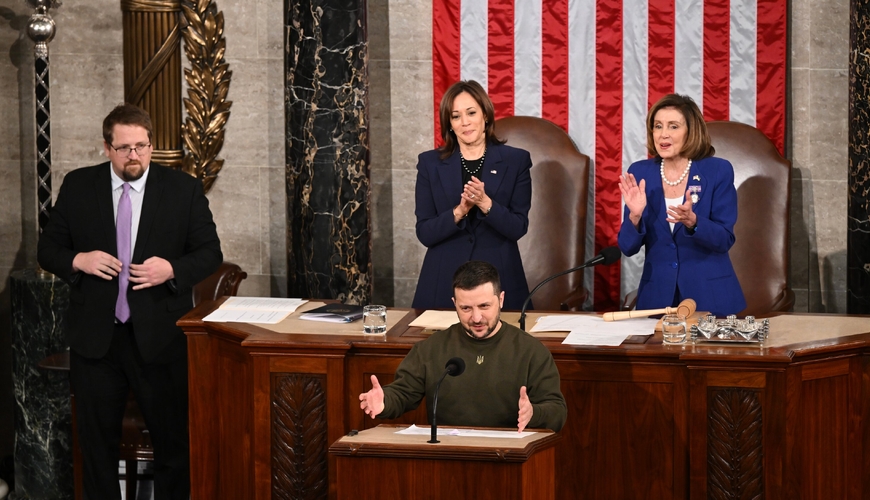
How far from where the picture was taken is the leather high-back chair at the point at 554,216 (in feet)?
22.2

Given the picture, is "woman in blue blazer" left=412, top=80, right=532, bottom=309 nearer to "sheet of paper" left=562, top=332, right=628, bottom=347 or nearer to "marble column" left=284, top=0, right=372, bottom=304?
"sheet of paper" left=562, top=332, right=628, bottom=347

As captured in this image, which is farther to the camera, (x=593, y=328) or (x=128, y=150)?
(x=128, y=150)

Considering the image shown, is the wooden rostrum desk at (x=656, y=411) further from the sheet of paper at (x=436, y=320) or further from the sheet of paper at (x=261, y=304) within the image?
the sheet of paper at (x=261, y=304)

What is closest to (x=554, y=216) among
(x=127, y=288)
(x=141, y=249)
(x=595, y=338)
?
(x=595, y=338)

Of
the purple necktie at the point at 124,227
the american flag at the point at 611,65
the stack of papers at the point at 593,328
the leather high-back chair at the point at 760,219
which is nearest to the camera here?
the stack of papers at the point at 593,328

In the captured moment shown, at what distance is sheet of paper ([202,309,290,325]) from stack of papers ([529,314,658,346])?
3.87 ft

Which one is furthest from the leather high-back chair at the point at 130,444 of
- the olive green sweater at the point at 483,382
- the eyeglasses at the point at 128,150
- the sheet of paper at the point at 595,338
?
the sheet of paper at the point at 595,338

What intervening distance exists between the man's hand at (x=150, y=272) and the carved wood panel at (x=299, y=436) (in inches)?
32.8

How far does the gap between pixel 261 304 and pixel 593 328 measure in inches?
64.7

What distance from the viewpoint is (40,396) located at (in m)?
6.38

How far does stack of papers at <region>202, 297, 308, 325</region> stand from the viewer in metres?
4.96

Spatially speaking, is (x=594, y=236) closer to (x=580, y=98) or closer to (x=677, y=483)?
(x=580, y=98)

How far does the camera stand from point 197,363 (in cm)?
504

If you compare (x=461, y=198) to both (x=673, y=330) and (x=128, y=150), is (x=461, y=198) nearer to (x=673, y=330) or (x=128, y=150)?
(x=673, y=330)
